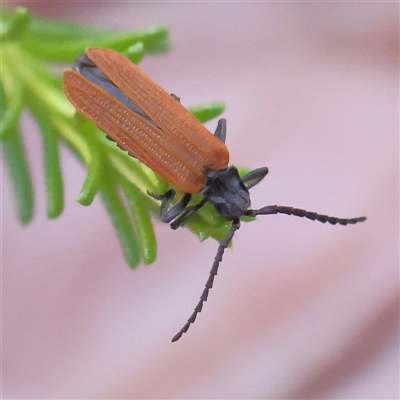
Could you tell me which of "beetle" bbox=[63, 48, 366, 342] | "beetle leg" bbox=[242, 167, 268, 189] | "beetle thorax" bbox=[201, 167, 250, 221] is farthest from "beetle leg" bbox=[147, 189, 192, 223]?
"beetle leg" bbox=[242, 167, 268, 189]

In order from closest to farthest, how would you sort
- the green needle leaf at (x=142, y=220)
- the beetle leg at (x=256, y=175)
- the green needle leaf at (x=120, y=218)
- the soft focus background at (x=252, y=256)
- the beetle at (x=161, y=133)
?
the green needle leaf at (x=142, y=220) < the green needle leaf at (x=120, y=218) < the beetle at (x=161, y=133) < the beetle leg at (x=256, y=175) < the soft focus background at (x=252, y=256)

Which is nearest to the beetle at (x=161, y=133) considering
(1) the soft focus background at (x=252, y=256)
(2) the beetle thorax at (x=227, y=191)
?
(2) the beetle thorax at (x=227, y=191)

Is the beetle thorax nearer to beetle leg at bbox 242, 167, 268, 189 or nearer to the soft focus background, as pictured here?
beetle leg at bbox 242, 167, 268, 189

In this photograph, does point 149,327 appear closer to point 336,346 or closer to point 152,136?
point 336,346

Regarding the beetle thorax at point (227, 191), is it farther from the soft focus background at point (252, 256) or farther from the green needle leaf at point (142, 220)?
the soft focus background at point (252, 256)

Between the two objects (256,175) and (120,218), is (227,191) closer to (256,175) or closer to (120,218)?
(256,175)

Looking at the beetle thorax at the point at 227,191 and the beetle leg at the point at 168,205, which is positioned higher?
the beetle thorax at the point at 227,191
